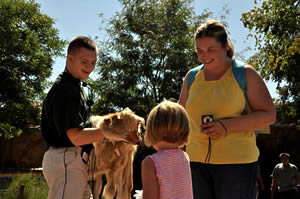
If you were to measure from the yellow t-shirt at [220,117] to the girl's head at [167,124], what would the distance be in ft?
1.43

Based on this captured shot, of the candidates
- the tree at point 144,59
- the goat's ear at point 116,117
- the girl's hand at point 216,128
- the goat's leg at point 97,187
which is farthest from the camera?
the tree at point 144,59

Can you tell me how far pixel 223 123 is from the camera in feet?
7.77

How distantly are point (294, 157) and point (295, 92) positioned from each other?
17.6 feet

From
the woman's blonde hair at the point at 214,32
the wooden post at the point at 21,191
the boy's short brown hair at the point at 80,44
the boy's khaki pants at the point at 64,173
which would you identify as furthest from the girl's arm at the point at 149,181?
the wooden post at the point at 21,191

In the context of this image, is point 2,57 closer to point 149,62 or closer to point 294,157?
point 149,62

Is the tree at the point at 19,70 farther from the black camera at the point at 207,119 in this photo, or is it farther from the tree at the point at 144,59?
the black camera at the point at 207,119

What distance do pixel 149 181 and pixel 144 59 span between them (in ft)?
49.0

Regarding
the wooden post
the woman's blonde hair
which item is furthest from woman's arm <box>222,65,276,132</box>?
the wooden post

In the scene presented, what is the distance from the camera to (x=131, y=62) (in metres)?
16.9

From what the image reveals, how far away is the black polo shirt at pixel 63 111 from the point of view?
2498 millimetres

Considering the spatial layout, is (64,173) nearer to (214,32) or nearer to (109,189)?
(109,189)

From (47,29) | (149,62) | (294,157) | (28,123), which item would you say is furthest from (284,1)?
(47,29)

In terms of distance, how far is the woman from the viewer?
239cm

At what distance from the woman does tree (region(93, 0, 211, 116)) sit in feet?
44.2
